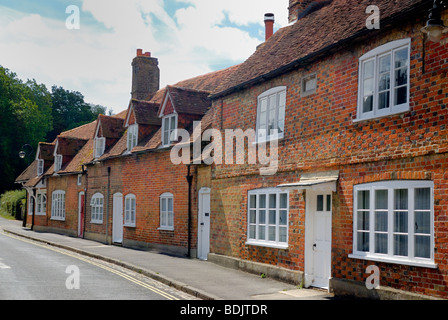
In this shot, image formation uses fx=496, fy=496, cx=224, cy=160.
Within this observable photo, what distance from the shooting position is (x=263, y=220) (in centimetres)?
1484

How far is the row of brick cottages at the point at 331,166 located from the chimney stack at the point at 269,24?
311cm

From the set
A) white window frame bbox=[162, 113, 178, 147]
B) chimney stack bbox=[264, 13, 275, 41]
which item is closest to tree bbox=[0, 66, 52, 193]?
white window frame bbox=[162, 113, 178, 147]

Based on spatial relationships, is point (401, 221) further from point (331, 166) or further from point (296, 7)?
point (296, 7)

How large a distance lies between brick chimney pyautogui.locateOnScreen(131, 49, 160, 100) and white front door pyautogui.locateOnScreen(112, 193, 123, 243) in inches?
315

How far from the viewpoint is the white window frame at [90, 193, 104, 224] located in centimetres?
2725

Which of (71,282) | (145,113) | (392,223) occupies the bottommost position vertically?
(71,282)

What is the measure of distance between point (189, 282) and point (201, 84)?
14079mm

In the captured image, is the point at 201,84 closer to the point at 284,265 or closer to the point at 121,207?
the point at 121,207

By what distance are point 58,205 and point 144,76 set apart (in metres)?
11.0

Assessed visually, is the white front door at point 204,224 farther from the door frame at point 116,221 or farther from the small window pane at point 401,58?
the small window pane at point 401,58

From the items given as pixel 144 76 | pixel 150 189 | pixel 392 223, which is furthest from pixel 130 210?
pixel 392 223

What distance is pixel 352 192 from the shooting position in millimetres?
11336

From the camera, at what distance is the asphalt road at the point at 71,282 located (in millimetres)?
10828

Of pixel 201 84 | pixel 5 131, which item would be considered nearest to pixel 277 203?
pixel 201 84
